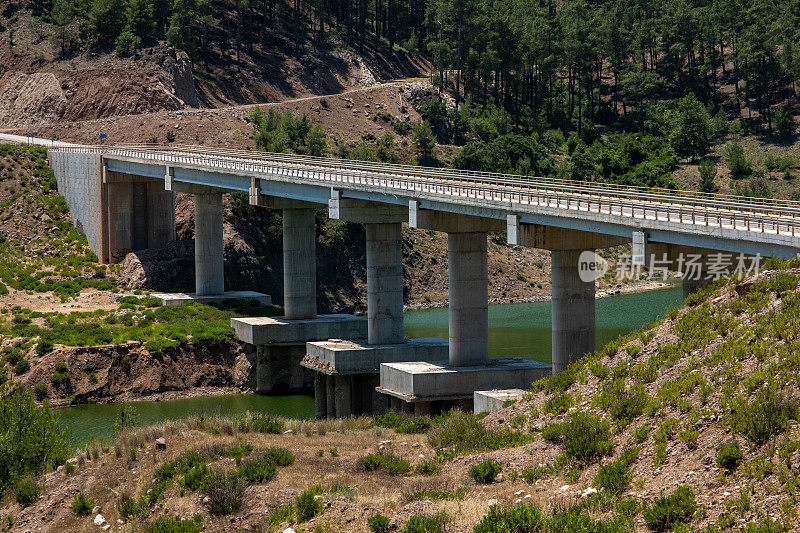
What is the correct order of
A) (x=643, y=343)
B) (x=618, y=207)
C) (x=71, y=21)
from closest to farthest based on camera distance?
1. (x=643, y=343)
2. (x=618, y=207)
3. (x=71, y=21)


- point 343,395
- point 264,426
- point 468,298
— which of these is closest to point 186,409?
point 343,395

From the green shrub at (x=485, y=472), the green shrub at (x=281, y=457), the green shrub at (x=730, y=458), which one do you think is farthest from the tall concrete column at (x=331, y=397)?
the green shrub at (x=730, y=458)

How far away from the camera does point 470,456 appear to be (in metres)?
33.3

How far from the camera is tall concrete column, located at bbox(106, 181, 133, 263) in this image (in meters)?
91.4

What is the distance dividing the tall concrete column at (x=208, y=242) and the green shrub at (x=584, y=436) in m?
53.4

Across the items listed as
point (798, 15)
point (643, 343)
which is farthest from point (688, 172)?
point (643, 343)

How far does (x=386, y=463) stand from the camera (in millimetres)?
33094

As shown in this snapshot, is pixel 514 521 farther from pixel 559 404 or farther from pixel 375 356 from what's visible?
pixel 375 356

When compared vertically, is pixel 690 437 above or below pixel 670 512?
above

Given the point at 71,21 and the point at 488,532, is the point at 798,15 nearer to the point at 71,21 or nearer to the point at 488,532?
the point at 71,21

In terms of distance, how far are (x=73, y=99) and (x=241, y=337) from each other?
60.9 meters

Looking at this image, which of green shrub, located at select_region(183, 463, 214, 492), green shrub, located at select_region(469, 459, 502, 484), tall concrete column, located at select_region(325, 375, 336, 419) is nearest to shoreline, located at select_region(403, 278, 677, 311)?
tall concrete column, located at select_region(325, 375, 336, 419)

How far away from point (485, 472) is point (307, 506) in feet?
17.1

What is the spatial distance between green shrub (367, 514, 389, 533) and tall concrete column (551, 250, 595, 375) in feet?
68.6
